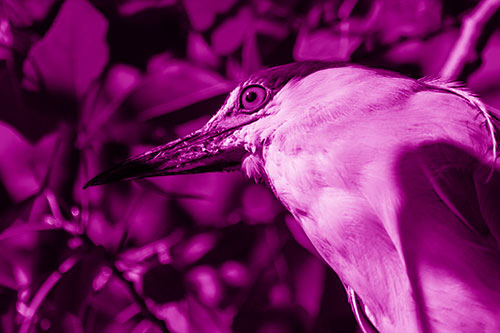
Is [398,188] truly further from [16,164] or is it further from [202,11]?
[16,164]

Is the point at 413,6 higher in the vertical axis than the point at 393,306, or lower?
higher

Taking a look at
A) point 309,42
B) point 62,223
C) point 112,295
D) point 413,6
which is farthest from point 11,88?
point 413,6

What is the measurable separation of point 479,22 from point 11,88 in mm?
705

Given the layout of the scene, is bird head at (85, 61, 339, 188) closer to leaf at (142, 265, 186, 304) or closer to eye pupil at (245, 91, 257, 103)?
eye pupil at (245, 91, 257, 103)

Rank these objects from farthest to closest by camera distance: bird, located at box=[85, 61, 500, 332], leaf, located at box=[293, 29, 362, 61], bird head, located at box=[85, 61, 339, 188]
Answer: leaf, located at box=[293, 29, 362, 61], bird head, located at box=[85, 61, 339, 188], bird, located at box=[85, 61, 500, 332]

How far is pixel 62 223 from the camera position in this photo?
23.8 inches

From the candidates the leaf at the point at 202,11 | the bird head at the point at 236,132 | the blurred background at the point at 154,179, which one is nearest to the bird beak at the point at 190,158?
the bird head at the point at 236,132

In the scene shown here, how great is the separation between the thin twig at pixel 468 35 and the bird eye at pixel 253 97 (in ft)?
0.85

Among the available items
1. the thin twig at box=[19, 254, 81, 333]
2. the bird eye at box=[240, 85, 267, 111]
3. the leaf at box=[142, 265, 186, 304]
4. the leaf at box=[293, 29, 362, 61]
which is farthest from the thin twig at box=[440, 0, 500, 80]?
the thin twig at box=[19, 254, 81, 333]

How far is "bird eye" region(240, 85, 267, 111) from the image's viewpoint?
458 millimetres

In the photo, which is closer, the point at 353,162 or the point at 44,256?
the point at 353,162

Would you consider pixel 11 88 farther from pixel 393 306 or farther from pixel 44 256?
pixel 393 306

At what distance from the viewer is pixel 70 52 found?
0.59m

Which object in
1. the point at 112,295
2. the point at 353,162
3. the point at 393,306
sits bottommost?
the point at 112,295
